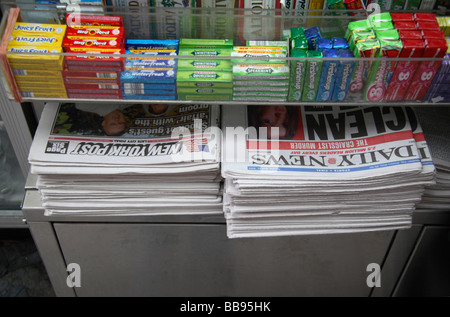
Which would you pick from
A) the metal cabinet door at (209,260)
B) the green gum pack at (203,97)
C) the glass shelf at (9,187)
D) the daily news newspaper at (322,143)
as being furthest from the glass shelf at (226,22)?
the glass shelf at (9,187)

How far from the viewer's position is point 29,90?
1015 mm

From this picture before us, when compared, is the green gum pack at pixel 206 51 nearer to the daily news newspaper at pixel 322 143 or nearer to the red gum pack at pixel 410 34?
the daily news newspaper at pixel 322 143

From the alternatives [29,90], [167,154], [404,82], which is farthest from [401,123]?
[29,90]

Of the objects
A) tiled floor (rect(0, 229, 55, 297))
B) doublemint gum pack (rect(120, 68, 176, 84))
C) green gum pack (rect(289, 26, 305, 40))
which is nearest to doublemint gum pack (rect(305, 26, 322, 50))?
green gum pack (rect(289, 26, 305, 40))

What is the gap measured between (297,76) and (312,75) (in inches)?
1.3

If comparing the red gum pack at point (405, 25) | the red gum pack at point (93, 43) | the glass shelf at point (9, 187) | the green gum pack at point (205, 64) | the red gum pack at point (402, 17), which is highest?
the red gum pack at point (402, 17)

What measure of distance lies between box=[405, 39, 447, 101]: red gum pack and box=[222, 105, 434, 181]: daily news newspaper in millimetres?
125

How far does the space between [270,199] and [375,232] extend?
0.36 m

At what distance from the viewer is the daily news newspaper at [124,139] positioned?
1.11 metres

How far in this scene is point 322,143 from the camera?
Result: 1162 millimetres

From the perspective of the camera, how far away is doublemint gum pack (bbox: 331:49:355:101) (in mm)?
987

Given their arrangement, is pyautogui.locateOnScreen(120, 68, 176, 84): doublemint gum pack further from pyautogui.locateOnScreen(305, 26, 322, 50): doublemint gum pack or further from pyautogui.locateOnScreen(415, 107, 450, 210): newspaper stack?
pyautogui.locateOnScreen(415, 107, 450, 210): newspaper stack

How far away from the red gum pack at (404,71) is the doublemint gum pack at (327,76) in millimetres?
133

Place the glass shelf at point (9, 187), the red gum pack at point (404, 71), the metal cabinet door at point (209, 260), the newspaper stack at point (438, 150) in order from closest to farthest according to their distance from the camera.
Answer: the red gum pack at point (404, 71) < the newspaper stack at point (438, 150) < the metal cabinet door at point (209, 260) < the glass shelf at point (9, 187)
